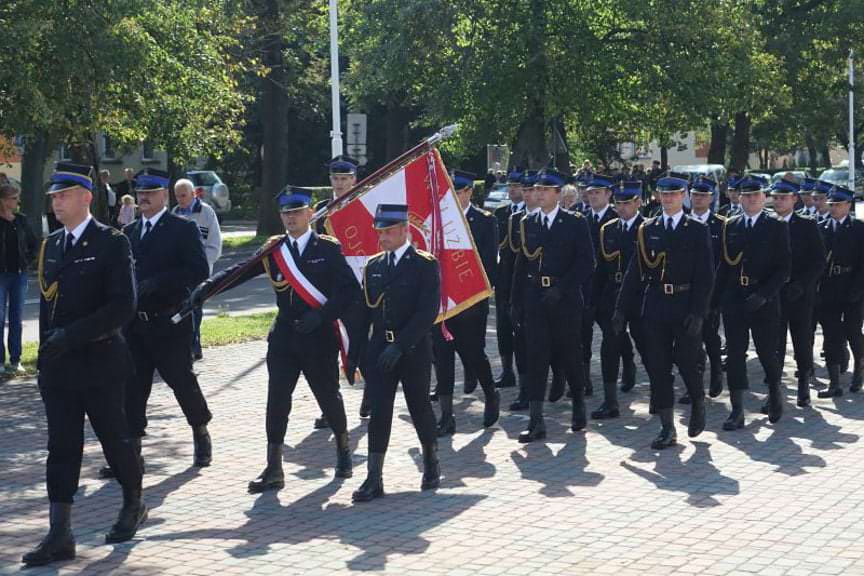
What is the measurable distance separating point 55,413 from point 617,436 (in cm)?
495

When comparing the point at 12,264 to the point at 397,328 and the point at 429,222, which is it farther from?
the point at 397,328

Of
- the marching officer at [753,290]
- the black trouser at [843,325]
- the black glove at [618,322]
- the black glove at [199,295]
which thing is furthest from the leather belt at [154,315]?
the black trouser at [843,325]

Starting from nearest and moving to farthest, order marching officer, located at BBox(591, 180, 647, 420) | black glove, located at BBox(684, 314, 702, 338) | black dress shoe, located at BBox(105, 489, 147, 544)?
black dress shoe, located at BBox(105, 489, 147, 544) → black glove, located at BBox(684, 314, 702, 338) → marching officer, located at BBox(591, 180, 647, 420)

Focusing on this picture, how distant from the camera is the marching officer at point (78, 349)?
746 cm

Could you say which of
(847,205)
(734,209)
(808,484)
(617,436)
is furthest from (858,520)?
(734,209)

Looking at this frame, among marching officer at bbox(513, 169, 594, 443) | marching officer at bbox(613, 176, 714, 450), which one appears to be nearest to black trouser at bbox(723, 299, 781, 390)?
marching officer at bbox(613, 176, 714, 450)

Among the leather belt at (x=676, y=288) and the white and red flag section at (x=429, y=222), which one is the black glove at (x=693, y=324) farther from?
the white and red flag section at (x=429, y=222)

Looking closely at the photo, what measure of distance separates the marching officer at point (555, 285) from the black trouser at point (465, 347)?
23.5 inches

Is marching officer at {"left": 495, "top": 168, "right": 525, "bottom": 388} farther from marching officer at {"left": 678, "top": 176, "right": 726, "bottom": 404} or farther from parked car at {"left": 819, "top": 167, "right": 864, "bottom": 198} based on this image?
parked car at {"left": 819, "top": 167, "right": 864, "bottom": 198}

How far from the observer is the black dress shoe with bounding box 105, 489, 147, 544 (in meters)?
7.90

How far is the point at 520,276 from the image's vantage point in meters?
11.4

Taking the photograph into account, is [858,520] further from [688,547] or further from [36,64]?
[36,64]

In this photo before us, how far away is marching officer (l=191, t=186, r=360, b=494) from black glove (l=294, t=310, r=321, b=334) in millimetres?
119

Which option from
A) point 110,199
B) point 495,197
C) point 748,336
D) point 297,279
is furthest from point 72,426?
point 495,197
